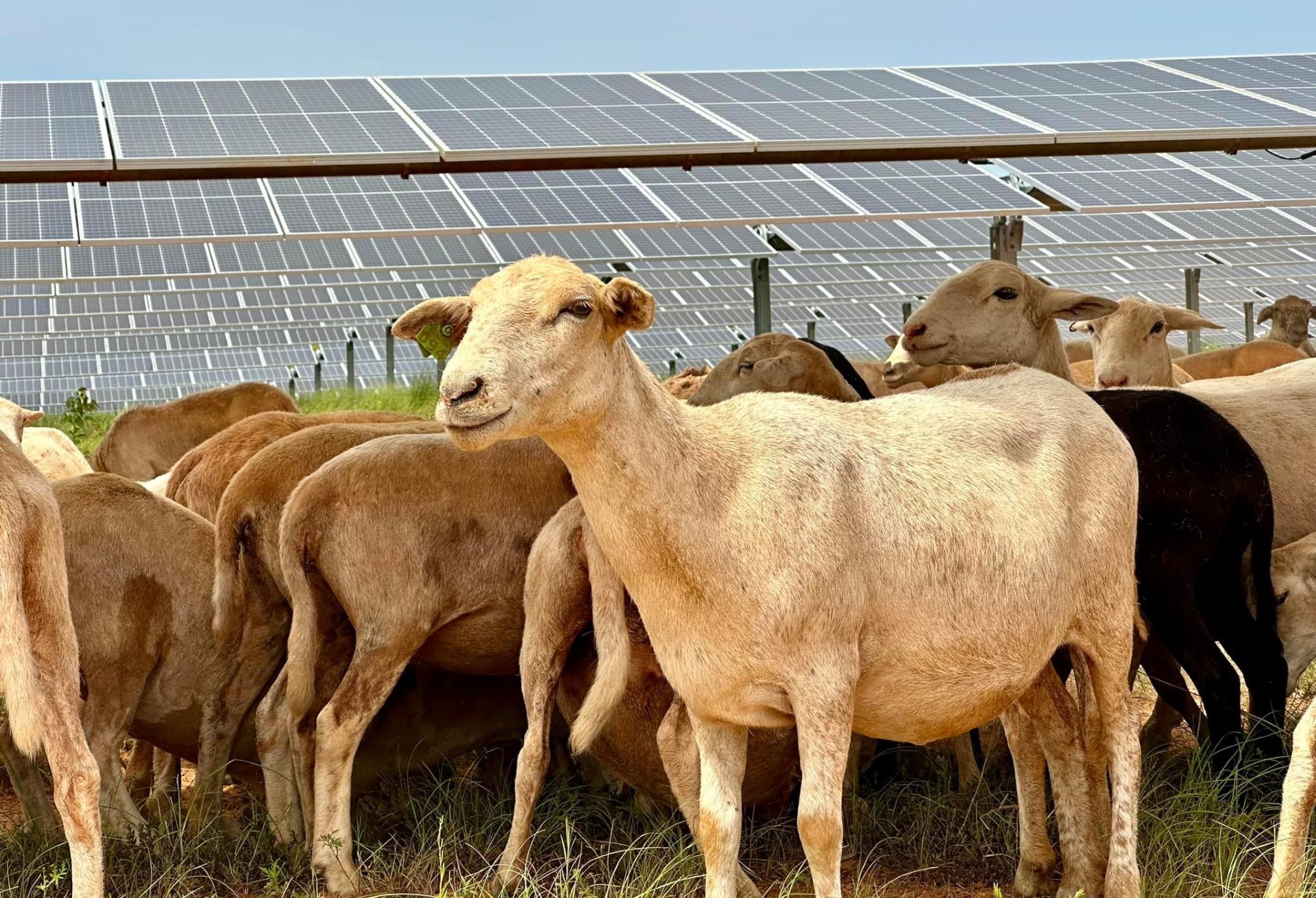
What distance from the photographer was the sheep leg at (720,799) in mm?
4262

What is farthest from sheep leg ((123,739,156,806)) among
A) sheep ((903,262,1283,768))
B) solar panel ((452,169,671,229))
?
solar panel ((452,169,671,229))

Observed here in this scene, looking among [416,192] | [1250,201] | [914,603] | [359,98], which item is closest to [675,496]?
[914,603]

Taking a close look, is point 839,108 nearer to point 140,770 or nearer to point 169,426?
point 140,770

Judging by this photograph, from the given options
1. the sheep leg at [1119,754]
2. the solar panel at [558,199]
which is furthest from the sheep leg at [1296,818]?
the solar panel at [558,199]

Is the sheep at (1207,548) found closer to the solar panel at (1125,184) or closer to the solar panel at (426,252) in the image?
the solar panel at (1125,184)

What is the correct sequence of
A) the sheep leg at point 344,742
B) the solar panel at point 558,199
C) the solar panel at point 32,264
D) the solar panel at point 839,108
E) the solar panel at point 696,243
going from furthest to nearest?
the solar panel at point 32,264
the solar panel at point 696,243
the solar panel at point 558,199
the solar panel at point 839,108
the sheep leg at point 344,742

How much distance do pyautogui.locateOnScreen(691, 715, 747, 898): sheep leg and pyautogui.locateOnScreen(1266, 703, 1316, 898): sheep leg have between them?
1.65 m

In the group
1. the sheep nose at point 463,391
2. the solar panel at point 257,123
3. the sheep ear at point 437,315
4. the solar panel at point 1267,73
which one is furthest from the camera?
the solar panel at point 1267,73

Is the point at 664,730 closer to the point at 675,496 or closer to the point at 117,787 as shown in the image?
the point at 675,496

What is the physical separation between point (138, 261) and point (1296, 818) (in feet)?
64.0

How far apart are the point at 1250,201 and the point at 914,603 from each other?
8903 mm

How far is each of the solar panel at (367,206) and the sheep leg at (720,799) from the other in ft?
28.1

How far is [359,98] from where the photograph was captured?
1137 centimetres

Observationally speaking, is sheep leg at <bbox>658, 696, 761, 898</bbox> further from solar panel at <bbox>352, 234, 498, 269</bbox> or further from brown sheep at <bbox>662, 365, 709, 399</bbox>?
solar panel at <bbox>352, 234, 498, 269</bbox>
